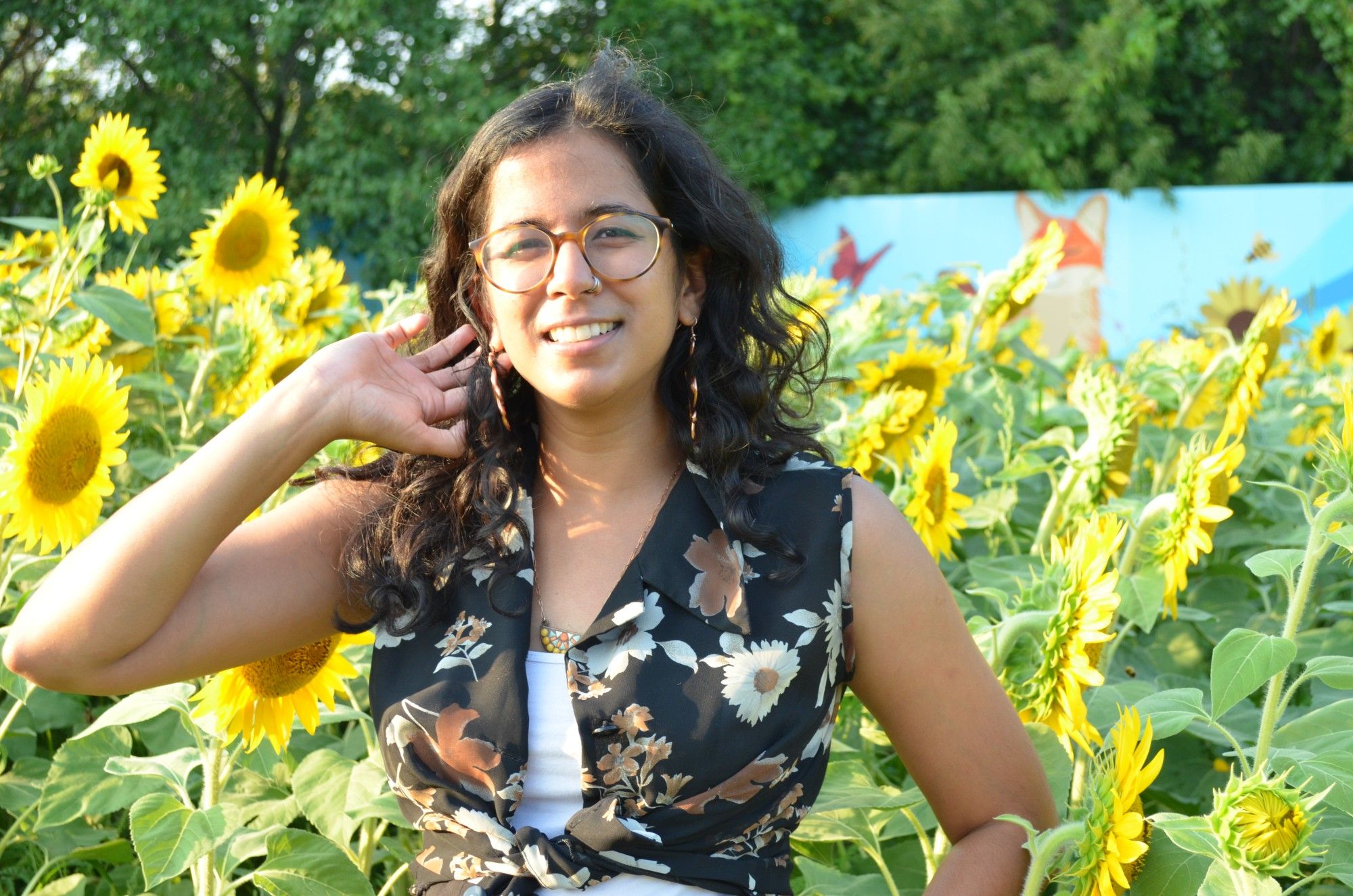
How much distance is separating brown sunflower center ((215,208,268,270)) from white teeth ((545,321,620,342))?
1.56m

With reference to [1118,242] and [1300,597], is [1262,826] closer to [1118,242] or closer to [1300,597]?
[1300,597]

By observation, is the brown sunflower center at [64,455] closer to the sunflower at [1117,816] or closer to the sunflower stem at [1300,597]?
the sunflower at [1117,816]

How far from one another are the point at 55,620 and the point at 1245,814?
111 cm

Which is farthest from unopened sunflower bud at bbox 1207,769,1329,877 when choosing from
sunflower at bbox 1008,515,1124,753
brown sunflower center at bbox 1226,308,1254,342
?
brown sunflower center at bbox 1226,308,1254,342

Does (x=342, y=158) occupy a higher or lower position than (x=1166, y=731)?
higher

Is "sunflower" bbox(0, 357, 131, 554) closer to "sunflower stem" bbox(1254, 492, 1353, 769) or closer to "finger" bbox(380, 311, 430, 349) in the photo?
"finger" bbox(380, 311, 430, 349)

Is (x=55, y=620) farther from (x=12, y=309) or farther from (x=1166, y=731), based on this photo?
(x=1166, y=731)

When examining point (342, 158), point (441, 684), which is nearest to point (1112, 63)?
point (342, 158)

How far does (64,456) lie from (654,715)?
2.90ft

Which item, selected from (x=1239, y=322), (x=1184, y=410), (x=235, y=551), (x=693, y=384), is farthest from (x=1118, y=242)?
(x=235, y=551)

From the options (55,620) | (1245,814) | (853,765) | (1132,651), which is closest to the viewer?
(1245,814)

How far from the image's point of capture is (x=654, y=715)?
4.72ft

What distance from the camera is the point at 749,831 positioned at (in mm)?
1489

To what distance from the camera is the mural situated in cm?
1233
